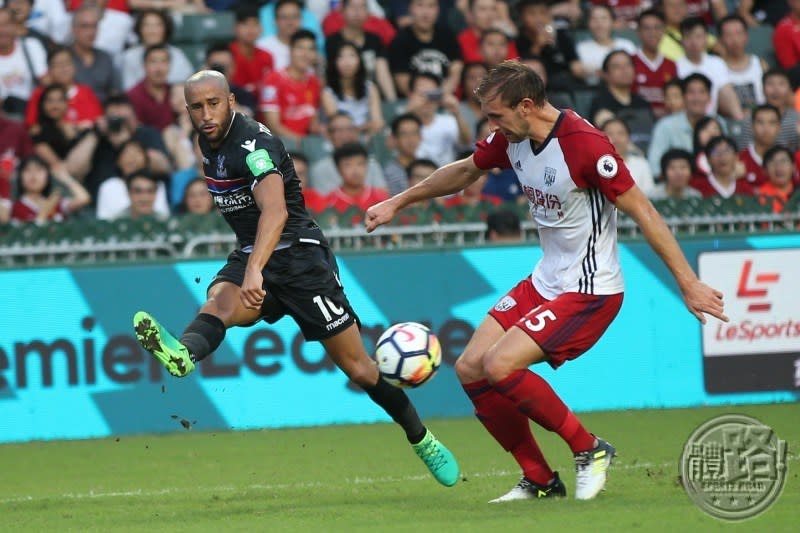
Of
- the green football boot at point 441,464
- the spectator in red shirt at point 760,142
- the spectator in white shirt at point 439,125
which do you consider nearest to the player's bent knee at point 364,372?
the green football boot at point 441,464

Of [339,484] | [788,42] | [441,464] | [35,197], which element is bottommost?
[339,484]

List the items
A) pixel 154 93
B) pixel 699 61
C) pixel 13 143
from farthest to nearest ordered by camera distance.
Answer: pixel 699 61, pixel 154 93, pixel 13 143

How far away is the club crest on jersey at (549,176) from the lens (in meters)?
7.68

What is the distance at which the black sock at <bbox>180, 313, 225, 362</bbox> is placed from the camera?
816 centimetres

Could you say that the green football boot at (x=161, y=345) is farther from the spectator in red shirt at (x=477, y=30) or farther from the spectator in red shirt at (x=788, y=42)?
the spectator in red shirt at (x=788, y=42)

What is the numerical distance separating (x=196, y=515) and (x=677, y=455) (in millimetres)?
3486

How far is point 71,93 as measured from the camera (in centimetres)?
1490

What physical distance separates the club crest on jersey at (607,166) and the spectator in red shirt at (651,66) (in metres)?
9.47

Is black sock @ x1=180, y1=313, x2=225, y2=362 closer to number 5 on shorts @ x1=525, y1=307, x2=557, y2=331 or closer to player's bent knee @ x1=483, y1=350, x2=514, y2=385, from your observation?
player's bent knee @ x1=483, y1=350, x2=514, y2=385

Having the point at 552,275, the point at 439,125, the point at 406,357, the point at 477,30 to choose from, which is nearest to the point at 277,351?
the point at 406,357

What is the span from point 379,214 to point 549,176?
3.75 ft

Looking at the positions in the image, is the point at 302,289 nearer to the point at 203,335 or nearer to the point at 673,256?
the point at 203,335

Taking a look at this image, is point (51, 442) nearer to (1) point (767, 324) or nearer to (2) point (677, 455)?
(2) point (677, 455)

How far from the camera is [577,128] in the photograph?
766cm
